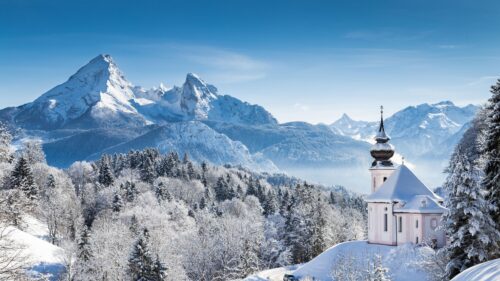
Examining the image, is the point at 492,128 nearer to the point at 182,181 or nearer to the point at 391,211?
the point at 391,211

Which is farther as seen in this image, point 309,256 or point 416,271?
point 309,256

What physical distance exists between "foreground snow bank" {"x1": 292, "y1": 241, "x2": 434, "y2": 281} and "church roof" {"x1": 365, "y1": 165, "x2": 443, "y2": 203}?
4.76m

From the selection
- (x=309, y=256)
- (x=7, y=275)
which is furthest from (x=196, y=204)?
(x=7, y=275)

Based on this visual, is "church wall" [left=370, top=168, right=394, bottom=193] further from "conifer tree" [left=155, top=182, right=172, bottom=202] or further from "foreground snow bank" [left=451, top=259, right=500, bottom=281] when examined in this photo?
"conifer tree" [left=155, top=182, right=172, bottom=202]

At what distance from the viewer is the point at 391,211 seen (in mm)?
54875

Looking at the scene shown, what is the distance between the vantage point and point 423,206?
5238 cm

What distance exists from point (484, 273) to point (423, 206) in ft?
142

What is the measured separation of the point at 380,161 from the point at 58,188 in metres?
62.4

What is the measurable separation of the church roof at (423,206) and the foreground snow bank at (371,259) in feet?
11.6

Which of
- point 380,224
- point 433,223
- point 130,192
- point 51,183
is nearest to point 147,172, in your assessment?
point 130,192

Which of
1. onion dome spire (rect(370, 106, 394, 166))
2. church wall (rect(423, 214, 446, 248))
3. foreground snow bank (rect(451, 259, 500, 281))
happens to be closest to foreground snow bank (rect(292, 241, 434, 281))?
church wall (rect(423, 214, 446, 248))

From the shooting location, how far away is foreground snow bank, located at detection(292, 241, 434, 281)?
46.0 m

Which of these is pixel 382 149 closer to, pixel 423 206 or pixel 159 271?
pixel 423 206

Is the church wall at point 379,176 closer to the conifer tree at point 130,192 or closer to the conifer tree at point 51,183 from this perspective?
the conifer tree at point 130,192
